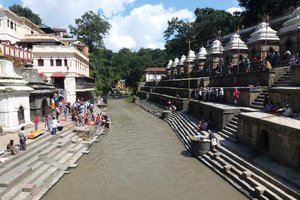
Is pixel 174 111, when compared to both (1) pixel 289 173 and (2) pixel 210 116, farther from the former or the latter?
(1) pixel 289 173

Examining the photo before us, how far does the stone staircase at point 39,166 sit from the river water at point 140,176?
391 millimetres

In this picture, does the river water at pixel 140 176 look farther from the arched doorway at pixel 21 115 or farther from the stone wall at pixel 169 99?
the stone wall at pixel 169 99

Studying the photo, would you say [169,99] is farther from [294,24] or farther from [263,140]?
[263,140]

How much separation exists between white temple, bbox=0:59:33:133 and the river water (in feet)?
14.0

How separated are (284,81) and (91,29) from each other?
43.1 metres

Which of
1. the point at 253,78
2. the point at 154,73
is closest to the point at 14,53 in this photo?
the point at 253,78

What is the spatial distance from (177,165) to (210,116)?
5.98m

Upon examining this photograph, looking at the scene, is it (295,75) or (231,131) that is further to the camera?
(295,75)

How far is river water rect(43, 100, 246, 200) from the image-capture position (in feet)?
35.2

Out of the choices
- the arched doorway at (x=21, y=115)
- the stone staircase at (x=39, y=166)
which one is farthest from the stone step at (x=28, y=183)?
the arched doorway at (x=21, y=115)

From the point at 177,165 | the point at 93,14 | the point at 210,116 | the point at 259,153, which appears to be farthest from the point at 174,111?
the point at 93,14

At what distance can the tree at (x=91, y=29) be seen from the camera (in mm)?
55156

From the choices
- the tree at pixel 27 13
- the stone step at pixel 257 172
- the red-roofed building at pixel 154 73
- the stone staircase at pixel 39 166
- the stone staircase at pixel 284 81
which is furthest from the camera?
the red-roofed building at pixel 154 73

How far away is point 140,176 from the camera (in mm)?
12703
